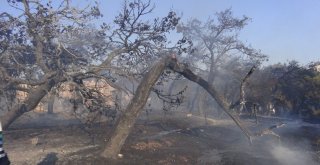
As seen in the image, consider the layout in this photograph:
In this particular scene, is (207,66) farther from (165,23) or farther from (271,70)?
(165,23)

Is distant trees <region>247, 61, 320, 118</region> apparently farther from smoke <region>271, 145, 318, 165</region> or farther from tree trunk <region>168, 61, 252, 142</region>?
tree trunk <region>168, 61, 252, 142</region>

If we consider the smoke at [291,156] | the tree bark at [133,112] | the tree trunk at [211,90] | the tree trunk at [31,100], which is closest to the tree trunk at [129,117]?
the tree bark at [133,112]

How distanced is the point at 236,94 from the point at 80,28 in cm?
1884

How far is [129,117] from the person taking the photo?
35.0ft

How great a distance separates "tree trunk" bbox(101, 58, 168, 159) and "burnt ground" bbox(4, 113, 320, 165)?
38 cm

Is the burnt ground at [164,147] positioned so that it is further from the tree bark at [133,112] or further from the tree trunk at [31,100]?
the tree trunk at [31,100]

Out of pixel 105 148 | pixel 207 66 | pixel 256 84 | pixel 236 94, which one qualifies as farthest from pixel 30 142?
pixel 207 66

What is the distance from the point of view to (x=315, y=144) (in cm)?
1415

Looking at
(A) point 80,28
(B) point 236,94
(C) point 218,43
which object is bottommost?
(B) point 236,94

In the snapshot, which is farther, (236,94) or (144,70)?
(236,94)

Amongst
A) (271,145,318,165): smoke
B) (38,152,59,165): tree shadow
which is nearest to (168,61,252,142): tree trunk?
(271,145,318,165): smoke

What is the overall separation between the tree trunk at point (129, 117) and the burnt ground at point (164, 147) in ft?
1.26

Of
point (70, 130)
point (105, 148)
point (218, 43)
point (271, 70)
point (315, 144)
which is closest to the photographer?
point (105, 148)

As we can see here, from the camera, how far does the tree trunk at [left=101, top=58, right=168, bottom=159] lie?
10.5 metres
